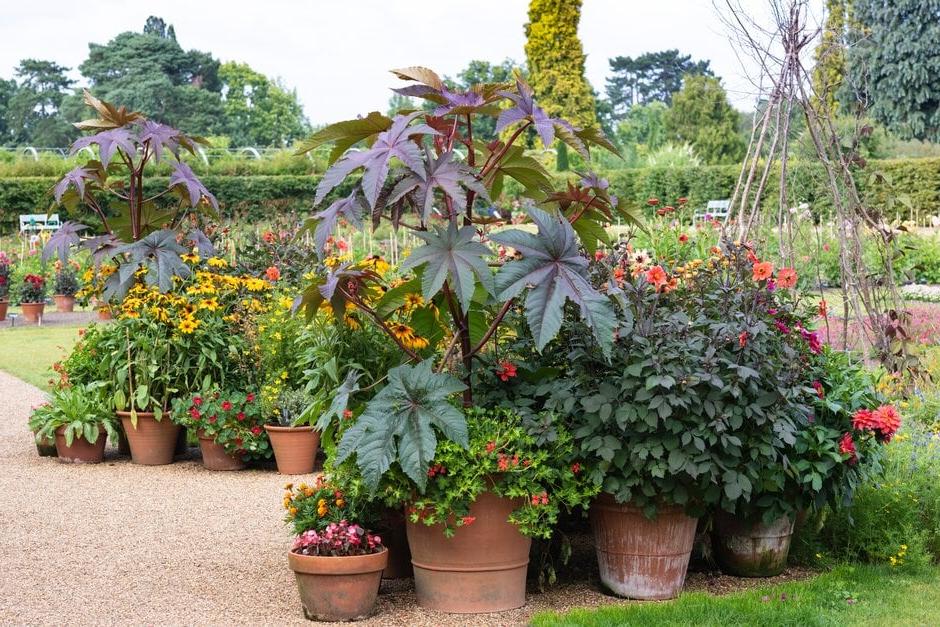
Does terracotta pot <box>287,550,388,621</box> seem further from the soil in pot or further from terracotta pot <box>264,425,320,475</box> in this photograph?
the soil in pot

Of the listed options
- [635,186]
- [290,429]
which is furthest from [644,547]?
[635,186]

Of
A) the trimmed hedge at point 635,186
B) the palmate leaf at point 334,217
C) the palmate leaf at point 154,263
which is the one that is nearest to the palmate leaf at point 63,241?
the palmate leaf at point 154,263

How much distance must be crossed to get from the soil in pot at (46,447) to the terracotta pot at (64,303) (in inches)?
308

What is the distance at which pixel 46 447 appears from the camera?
5887 mm

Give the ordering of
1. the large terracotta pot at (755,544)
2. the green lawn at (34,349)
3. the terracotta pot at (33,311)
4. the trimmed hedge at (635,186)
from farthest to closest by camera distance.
→ the trimmed hedge at (635,186)
the terracotta pot at (33,311)
the green lawn at (34,349)
the large terracotta pot at (755,544)

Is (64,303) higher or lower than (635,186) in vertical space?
lower

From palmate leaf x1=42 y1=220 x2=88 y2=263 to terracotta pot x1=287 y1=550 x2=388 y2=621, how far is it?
3.36 meters

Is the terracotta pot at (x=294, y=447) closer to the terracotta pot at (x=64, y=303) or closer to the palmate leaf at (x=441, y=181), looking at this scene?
the palmate leaf at (x=441, y=181)

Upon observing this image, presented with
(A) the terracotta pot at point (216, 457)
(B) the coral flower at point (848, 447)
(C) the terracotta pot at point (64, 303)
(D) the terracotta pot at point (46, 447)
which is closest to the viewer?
(B) the coral flower at point (848, 447)

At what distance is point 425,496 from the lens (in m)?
3.26

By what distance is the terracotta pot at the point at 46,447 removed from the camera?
230 inches

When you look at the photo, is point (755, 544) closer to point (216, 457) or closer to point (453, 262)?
point (453, 262)

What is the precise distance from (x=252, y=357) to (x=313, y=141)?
8.44ft

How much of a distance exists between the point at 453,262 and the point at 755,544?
5.16 ft
